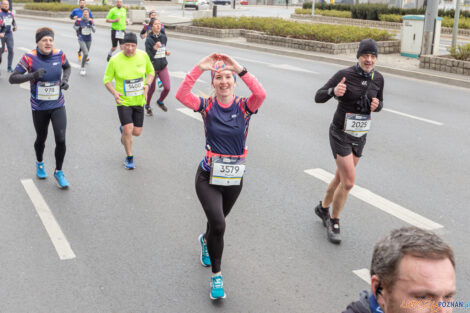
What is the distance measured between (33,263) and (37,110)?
260 cm

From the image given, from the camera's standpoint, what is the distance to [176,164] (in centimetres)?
877

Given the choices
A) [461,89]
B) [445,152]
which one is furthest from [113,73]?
[461,89]

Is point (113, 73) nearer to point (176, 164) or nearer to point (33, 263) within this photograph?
point (176, 164)

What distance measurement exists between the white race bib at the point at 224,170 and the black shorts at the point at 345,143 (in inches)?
57.0

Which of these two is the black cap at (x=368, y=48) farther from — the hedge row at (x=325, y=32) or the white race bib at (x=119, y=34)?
the hedge row at (x=325, y=32)

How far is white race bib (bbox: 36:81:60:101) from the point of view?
288 inches

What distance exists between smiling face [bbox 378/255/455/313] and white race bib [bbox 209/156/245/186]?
285 centimetres

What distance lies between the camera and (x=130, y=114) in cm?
841

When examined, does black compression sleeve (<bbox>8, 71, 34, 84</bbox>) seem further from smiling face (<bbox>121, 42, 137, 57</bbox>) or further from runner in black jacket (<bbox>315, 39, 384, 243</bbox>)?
runner in black jacket (<bbox>315, 39, 384, 243</bbox>)

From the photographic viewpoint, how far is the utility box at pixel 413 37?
19906 mm

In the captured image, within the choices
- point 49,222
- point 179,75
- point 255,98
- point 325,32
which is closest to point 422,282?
point 255,98

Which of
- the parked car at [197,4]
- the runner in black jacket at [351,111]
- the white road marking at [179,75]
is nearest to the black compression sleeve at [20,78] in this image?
the runner in black jacket at [351,111]

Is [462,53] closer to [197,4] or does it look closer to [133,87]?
[133,87]

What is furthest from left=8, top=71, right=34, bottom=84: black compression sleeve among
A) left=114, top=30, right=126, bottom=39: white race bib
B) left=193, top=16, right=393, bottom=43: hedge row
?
left=193, top=16, right=393, bottom=43: hedge row
